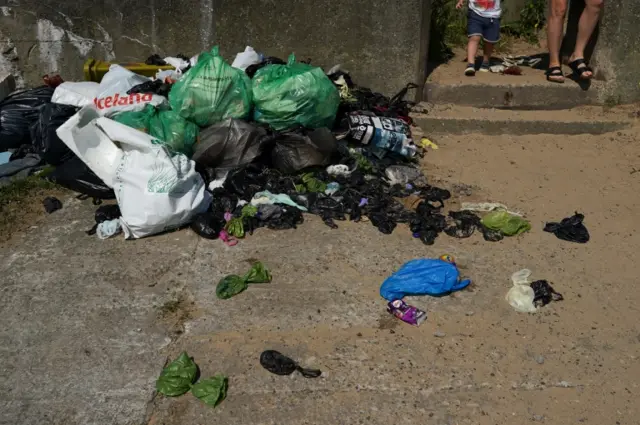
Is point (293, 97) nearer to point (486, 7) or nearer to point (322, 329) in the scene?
point (322, 329)

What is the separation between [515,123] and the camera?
600 centimetres

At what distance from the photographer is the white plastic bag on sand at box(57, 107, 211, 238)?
4223mm

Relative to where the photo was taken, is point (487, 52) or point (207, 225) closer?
point (207, 225)

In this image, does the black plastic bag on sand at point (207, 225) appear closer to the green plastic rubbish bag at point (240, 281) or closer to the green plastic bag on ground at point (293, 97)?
the green plastic rubbish bag at point (240, 281)

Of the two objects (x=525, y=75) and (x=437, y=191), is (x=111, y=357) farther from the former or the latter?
(x=525, y=75)

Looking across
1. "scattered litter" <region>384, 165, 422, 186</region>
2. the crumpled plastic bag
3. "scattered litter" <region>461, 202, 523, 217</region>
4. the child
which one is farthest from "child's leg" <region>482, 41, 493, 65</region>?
the crumpled plastic bag

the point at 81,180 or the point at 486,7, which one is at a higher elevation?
the point at 486,7

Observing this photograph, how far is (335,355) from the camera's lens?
130 inches

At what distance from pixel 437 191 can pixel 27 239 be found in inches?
116

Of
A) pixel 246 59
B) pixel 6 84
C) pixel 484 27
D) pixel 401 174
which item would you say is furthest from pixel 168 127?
pixel 484 27

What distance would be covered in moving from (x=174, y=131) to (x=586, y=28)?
4.05 metres

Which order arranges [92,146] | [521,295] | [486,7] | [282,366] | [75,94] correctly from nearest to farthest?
[282,366] → [521,295] → [92,146] → [75,94] → [486,7]

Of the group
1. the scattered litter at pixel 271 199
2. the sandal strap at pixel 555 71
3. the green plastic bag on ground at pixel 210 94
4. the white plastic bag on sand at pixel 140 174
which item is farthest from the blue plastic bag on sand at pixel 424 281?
the sandal strap at pixel 555 71

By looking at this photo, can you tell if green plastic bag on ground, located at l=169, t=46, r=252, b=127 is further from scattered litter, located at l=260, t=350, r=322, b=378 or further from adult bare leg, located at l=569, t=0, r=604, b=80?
adult bare leg, located at l=569, t=0, r=604, b=80
